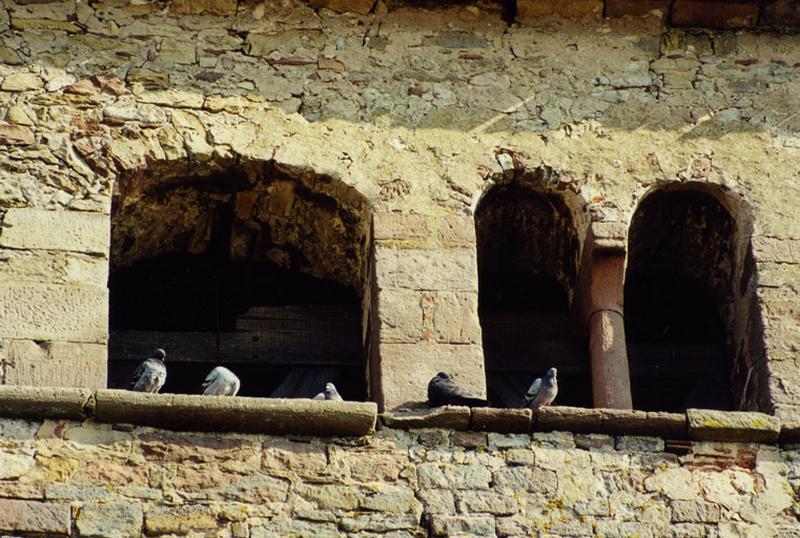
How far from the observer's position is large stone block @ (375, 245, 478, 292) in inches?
495

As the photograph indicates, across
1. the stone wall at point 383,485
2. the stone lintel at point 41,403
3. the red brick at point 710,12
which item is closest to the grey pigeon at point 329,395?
the stone wall at point 383,485

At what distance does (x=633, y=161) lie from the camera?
13.2m

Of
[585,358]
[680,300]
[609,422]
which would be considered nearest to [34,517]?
[609,422]

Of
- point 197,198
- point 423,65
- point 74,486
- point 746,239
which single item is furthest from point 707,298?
point 74,486

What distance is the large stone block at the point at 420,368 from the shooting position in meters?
12.1

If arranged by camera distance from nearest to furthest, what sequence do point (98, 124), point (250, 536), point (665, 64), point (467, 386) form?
point (250, 536) < point (467, 386) < point (98, 124) < point (665, 64)

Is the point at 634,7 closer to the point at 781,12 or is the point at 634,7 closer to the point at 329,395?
the point at 781,12

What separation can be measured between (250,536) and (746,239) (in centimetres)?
345

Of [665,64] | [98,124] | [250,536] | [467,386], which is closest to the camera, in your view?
[250,536]

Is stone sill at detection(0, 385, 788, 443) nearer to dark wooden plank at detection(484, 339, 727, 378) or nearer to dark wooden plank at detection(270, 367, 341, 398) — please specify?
dark wooden plank at detection(270, 367, 341, 398)

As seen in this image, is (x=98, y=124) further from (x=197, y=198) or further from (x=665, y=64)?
(x=665, y=64)

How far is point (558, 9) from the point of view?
13953 millimetres

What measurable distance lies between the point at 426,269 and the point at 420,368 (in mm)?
648

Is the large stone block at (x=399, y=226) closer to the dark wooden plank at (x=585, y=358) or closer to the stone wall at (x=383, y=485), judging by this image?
the dark wooden plank at (x=585, y=358)
